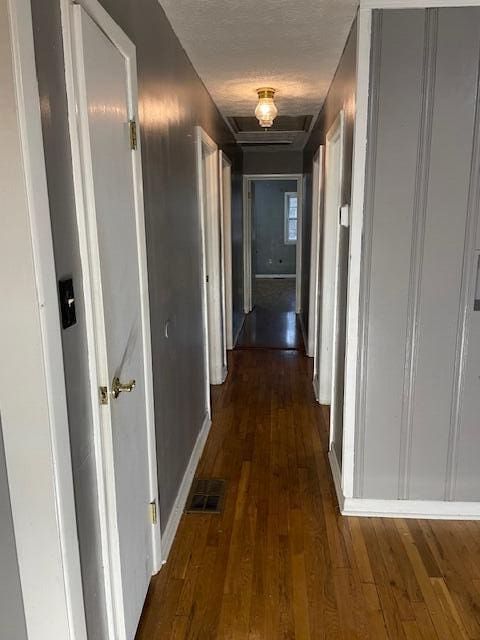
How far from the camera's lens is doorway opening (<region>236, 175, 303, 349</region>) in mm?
6012

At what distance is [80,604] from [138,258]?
1072mm

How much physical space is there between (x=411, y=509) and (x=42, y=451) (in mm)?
1951

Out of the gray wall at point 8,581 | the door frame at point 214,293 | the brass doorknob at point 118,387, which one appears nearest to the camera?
the gray wall at point 8,581

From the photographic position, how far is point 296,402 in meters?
3.86

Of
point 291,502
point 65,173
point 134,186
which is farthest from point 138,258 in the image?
point 291,502

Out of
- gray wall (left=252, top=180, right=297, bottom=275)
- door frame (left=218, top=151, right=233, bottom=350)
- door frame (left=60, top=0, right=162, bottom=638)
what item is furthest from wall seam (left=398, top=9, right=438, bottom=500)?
gray wall (left=252, top=180, right=297, bottom=275)

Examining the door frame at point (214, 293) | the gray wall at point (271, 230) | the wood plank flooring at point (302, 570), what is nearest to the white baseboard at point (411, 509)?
the wood plank flooring at point (302, 570)

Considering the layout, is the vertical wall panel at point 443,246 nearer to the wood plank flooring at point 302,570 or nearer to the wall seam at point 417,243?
the wall seam at point 417,243

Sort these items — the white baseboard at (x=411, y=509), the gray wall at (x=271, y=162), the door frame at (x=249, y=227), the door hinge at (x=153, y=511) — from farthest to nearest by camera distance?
the gray wall at (x=271, y=162) → the door frame at (x=249, y=227) → the white baseboard at (x=411, y=509) → the door hinge at (x=153, y=511)

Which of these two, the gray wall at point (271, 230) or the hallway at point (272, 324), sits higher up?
the gray wall at point (271, 230)

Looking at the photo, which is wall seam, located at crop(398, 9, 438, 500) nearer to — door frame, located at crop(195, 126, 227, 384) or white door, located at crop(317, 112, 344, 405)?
white door, located at crop(317, 112, 344, 405)

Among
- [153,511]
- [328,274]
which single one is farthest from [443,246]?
[153,511]

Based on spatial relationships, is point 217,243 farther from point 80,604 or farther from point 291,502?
point 80,604

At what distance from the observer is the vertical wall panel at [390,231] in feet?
6.62
